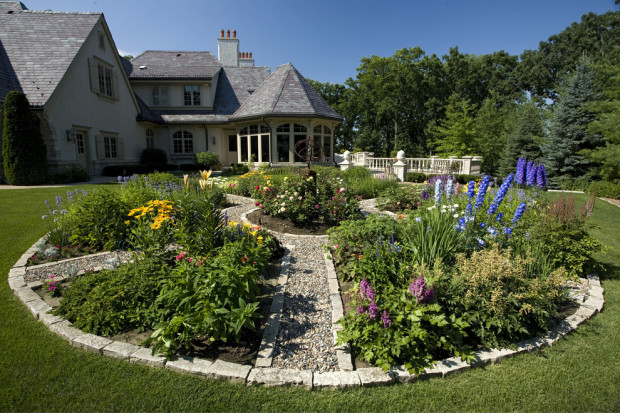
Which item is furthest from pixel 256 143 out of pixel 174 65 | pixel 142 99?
pixel 174 65

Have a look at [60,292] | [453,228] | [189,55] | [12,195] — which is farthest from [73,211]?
[189,55]

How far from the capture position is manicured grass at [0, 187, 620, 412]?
7.37ft

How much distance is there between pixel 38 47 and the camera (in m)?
15.0

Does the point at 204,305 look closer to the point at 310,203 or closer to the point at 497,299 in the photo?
the point at 497,299

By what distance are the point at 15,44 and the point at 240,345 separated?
67.0 ft

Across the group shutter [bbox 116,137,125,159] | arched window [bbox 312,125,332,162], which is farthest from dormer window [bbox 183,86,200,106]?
arched window [bbox 312,125,332,162]

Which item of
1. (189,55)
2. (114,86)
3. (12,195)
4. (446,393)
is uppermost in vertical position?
(189,55)

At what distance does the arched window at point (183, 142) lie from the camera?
73.3 feet

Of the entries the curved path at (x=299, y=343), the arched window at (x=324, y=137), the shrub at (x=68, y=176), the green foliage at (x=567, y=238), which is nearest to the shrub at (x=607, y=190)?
the green foliage at (x=567, y=238)

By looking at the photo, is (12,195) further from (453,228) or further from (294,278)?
(453,228)

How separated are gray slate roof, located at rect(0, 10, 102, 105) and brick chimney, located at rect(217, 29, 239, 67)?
1198cm

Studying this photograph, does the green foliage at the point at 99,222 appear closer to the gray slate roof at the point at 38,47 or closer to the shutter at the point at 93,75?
the gray slate roof at the point at 38,47

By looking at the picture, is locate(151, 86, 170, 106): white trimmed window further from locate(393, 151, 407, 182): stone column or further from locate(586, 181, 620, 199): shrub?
locate(586, 181, 620, 199): shrub

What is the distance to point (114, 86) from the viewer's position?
59.0 ft
